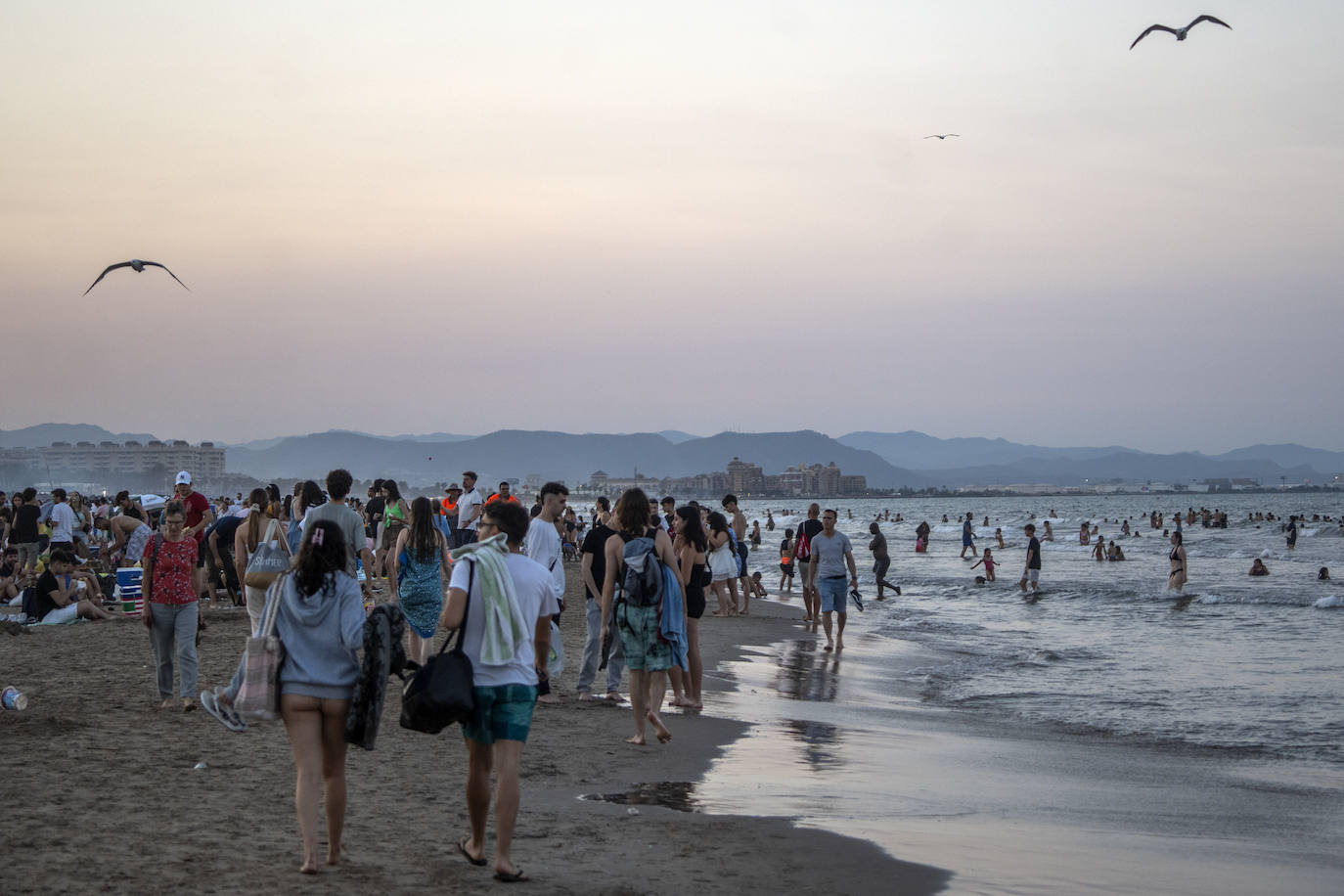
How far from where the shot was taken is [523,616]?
4.97 m

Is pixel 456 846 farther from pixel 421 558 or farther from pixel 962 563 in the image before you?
pixel 962 563

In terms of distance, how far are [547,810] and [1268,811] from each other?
443cm

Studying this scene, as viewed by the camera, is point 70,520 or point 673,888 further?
point 70,520

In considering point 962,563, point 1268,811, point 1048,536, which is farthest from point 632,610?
point 1048,536

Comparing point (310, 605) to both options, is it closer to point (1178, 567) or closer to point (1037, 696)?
point (1037, 696)

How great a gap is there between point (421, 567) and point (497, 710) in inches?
178

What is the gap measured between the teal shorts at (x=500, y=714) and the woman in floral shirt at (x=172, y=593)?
4191 millimetres

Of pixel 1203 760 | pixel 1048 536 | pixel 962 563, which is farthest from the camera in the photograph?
pixel 1048 536

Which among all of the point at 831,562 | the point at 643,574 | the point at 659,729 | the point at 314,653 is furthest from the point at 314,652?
the point at 831,562

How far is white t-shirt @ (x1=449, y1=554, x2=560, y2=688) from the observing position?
4844mm

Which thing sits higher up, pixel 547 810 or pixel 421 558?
pixel 421 558

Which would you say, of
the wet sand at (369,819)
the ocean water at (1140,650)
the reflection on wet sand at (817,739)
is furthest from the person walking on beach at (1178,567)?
the wet sand at (369,819)

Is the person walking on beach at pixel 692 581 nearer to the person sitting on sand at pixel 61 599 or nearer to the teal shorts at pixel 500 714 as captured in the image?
the teal shorts at pixel 500 714

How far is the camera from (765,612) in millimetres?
21484
